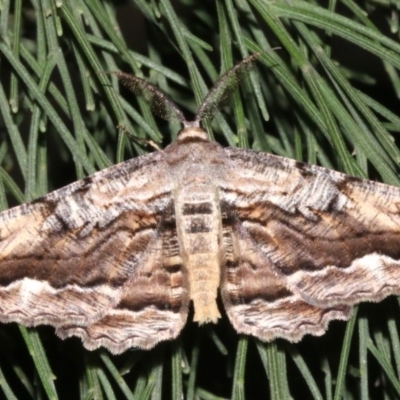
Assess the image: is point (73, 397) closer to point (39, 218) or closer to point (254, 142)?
point (39, 218)

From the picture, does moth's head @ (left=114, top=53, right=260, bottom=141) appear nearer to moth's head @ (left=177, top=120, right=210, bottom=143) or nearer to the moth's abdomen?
moth's head @ (left=177, top=120, right=210, bottom=143)

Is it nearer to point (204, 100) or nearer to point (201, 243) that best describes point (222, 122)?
point (204, 100)

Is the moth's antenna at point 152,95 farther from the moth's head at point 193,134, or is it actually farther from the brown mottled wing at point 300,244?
the brown mottled wing at point 300,244

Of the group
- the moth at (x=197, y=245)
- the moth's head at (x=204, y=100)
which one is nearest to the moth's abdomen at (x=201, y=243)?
the moth at (x=197, y=245)

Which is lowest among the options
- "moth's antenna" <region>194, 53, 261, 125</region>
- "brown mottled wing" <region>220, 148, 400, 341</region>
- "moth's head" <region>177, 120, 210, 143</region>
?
"brown mottled wing" <region>220, 148, 400, 341</region>

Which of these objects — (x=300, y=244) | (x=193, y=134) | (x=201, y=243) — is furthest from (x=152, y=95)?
(x=300, y=244)

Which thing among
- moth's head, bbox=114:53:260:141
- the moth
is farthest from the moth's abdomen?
moth's head, bbox=114:53:260:141

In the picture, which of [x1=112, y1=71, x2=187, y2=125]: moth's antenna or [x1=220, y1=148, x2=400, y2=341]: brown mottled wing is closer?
[x1=220, y1=148, x2=400, y2=341]: brown mottled wing

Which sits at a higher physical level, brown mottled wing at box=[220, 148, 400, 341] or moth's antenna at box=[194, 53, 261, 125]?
moth's antenna at box=[194, 53, 261, 125]
